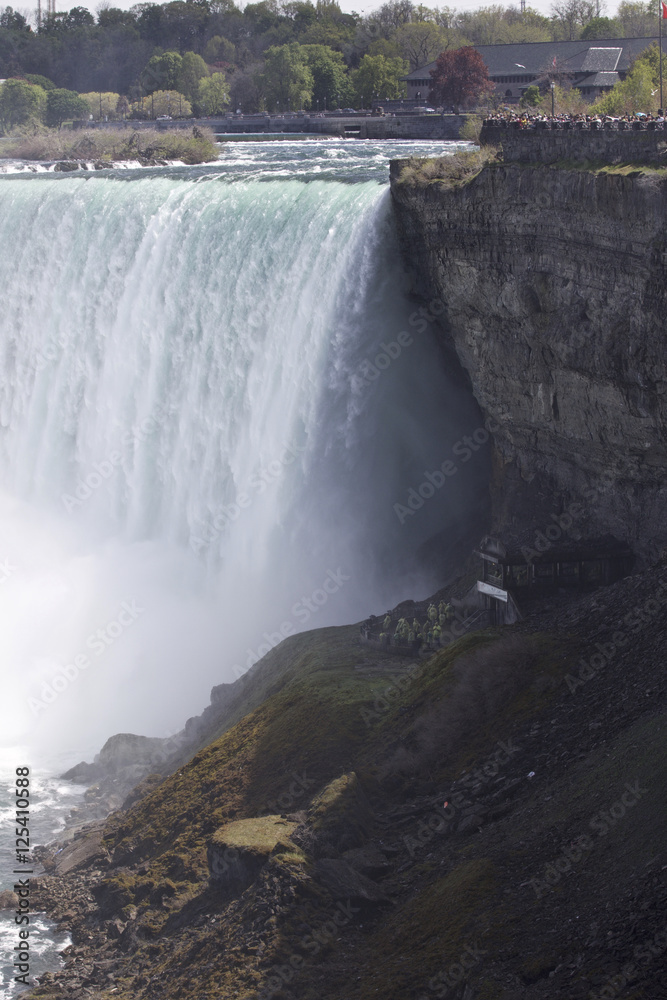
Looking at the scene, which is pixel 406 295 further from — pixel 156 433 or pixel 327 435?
pixel 156 433

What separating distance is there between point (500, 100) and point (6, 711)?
42.9m

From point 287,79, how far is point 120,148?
3091cm

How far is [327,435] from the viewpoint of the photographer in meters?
31.4

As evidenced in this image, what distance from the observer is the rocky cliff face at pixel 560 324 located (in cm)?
2236

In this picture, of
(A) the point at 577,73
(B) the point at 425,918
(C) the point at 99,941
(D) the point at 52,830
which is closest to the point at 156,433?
(D) the point at 52,830

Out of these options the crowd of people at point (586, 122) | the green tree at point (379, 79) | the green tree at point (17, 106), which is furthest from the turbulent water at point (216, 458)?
the green tree at point (17, 106)

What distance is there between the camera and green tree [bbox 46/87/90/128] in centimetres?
10488

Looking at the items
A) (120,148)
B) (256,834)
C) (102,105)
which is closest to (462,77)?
(120,148)

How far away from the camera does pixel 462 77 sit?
2499 inches

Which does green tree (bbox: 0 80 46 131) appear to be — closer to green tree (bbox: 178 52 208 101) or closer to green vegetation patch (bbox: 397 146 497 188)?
green tree (bbox: 178 52 208 101)

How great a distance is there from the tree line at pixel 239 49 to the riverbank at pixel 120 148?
20612 mm

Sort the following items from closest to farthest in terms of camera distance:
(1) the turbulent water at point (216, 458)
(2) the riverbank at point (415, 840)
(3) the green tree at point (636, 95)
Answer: (2) the riverbank at point (415, 840) → (1) the turbulent water at point (216, 458) → (3) the green tree at point (636, 95)

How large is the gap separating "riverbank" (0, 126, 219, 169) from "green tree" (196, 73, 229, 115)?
24375mm

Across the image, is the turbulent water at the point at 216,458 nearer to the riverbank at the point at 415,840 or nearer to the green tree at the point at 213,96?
the riverbank at the point at 415,840
